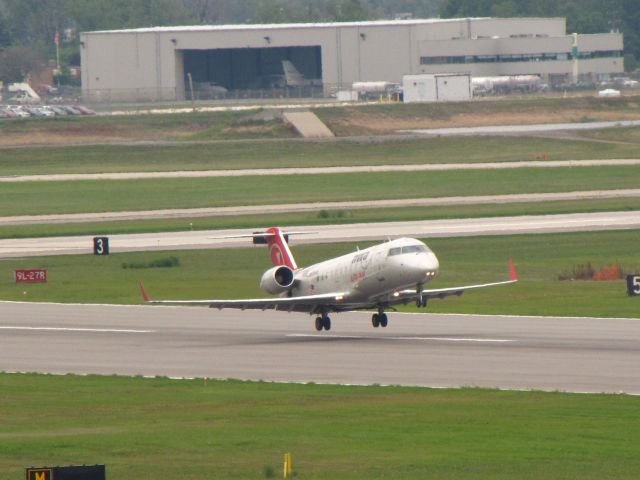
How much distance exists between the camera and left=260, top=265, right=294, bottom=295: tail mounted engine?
5047 centimetres

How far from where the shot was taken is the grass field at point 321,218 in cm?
9169

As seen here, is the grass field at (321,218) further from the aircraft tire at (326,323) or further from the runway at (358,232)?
the aircraft tire at (326,323)

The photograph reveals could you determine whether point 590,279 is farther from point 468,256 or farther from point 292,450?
point 292,450

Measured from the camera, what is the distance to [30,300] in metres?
63.5

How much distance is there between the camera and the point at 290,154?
145m

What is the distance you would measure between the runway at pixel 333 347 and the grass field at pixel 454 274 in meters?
3.65

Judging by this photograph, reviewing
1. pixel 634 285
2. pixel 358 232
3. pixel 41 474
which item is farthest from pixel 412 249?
pixel 358 232

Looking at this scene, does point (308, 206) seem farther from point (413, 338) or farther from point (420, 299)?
point (420, 299)

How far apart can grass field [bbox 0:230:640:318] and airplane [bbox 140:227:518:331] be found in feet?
28.1

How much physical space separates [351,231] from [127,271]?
17.4m

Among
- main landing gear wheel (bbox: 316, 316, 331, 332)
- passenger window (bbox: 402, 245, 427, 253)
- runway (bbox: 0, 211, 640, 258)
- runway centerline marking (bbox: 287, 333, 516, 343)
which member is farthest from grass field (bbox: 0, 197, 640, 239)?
passenger window (bbox: 402, 245, 427, 253)

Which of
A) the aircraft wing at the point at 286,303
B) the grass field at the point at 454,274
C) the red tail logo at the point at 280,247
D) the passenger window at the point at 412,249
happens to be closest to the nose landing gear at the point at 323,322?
the aircraft wing at the point at 286,303

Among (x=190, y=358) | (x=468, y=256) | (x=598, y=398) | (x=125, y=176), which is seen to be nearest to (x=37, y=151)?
(x=125, y=176)

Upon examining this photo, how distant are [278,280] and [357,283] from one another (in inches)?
133
